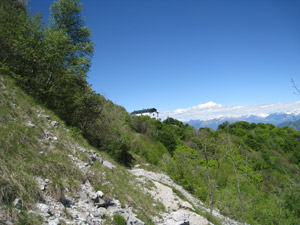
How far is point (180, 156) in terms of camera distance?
38.2 metres

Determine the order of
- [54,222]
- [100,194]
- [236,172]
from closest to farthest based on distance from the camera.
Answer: [54,222]
[100,194]
[236,172]

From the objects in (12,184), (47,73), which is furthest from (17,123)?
(47,73)

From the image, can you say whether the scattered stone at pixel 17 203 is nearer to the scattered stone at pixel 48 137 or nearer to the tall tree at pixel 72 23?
the scattered stone at pixel 48 137

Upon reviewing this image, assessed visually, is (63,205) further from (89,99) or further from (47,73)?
(89,99)

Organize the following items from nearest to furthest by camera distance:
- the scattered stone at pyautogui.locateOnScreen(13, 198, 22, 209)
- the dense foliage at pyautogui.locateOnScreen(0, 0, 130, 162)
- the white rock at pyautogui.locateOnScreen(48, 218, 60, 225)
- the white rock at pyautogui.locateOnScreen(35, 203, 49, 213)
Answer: the scattered stone at pyautogui.locateOnScreen(13, 198, 22, 209) → the white rock at pyautogui.locateOnScreen(48, 218, 60, 225) → the white rock at pyautogui.locateOnScreen(35, 203, 49, 213) → the dense foliage at pyautogui.locateOnScreen(0, 0, 130, 162)

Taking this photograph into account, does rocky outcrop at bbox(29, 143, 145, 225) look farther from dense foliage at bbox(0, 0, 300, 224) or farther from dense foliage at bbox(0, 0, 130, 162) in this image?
dense foliage at bbox(0, 0, 130, 162)

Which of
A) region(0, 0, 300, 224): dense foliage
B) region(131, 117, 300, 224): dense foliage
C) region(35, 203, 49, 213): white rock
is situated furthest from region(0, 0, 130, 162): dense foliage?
region(131, 117, 300, 224): dense foliage

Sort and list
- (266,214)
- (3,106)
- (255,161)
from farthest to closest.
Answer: (255,161), (266,214), (3,106)

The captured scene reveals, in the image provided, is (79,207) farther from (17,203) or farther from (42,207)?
(17,203)

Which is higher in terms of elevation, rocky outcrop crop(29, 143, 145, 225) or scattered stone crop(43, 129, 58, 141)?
scattered stone crop(43, 129, 58, 141)

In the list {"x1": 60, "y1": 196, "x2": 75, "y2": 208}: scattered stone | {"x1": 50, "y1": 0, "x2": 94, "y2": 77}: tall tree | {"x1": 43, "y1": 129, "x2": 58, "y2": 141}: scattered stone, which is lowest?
{"x1": 60, "y1": 196, "x2": 75, "y2": 208}: scattered stone

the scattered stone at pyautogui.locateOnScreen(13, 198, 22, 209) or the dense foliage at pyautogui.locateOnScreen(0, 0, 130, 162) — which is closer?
the scattered stone at pyautogui.locateOnScreen(13, 198, 22, 209)

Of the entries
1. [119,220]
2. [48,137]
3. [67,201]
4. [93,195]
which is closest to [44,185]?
[67,201]

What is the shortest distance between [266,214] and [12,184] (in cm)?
3619
